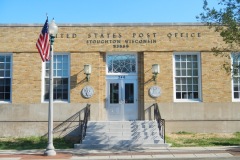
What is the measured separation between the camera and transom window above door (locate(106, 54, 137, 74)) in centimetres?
2055

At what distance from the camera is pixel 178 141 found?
17.4 metres

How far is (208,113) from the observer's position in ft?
65.4

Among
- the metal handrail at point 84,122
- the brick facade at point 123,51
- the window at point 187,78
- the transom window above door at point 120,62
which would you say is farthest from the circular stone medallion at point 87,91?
the window at point 187,78

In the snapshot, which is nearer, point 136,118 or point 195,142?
point 195,142

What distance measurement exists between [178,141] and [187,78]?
4.26m

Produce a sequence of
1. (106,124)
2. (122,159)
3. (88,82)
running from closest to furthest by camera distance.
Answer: (122,159) < (106,124) < (88,82)

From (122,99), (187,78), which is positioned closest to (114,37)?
(122,99)

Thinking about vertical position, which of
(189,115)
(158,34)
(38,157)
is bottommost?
(38,157)

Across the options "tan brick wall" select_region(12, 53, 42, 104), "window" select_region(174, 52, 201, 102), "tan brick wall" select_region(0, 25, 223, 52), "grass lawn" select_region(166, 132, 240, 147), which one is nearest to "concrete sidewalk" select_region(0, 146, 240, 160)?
"grass lawn" select_region(166, 132, 240, 147)

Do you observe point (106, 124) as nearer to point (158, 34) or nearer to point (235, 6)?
point (158, 34)

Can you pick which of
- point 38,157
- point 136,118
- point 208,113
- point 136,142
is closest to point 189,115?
point 208,113

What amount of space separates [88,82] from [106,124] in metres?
2.77

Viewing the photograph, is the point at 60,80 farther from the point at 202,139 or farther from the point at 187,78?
the point at 202,139

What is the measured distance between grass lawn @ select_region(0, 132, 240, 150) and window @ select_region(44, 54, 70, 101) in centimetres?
242
